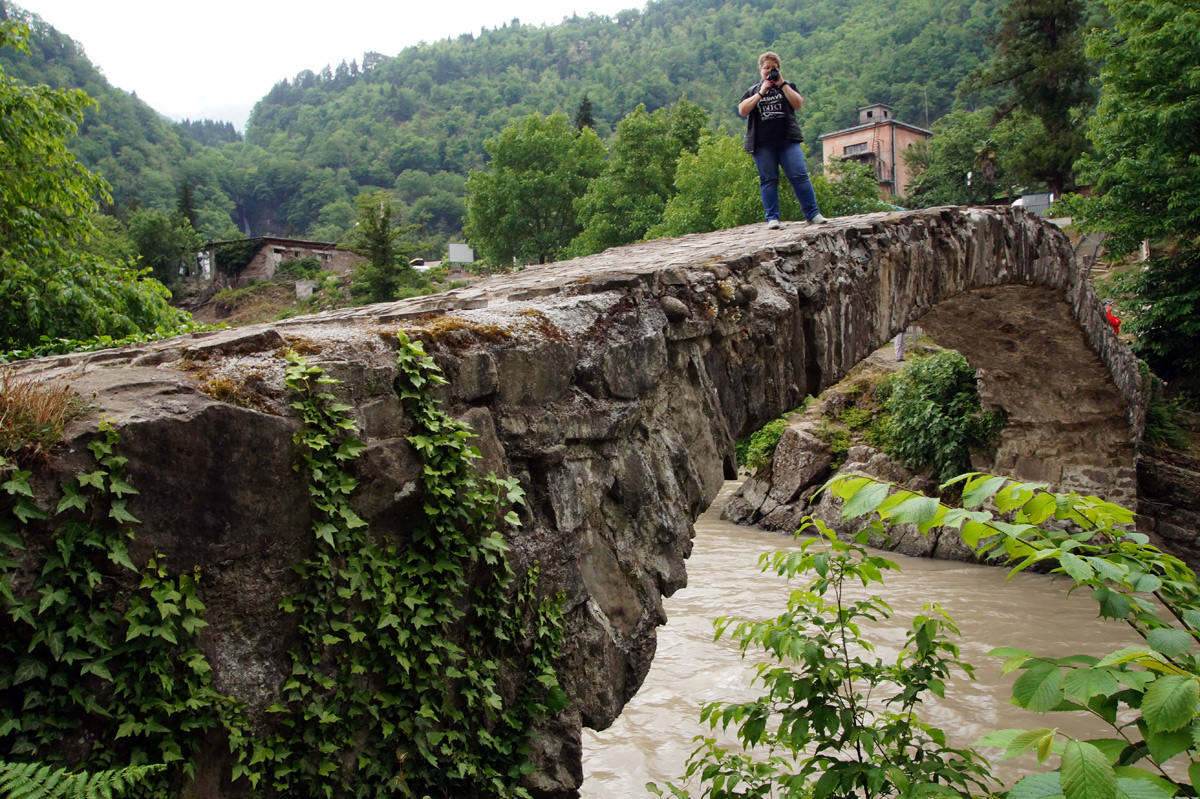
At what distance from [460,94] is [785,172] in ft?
349

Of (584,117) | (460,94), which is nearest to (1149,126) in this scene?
(584,117)

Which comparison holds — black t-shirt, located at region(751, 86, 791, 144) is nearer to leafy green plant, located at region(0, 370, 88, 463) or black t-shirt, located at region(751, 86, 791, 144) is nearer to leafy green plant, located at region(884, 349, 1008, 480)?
leafy green plant, located at region(0, 370, 88, 463)

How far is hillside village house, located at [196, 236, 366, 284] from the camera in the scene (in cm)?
3950

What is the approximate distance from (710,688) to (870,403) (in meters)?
9.12

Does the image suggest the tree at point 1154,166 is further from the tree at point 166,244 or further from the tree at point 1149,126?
the tree at point 166,244

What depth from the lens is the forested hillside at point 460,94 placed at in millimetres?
65625

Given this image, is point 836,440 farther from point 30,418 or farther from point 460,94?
point 460,94

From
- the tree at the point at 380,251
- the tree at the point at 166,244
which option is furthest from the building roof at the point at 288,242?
the tree at the point at 380,251

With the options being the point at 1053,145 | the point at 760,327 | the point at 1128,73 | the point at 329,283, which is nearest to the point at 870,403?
the point at 1128,73

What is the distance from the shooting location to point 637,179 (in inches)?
1195

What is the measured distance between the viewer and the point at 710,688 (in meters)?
6.30

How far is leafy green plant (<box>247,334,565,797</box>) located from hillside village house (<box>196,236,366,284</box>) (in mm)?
38725

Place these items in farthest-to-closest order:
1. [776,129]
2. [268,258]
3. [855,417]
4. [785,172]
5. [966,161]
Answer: [268,258] → [966,161] → [855,417] → [776,129] → [785,172]

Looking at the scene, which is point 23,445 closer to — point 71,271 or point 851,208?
point 71,271
